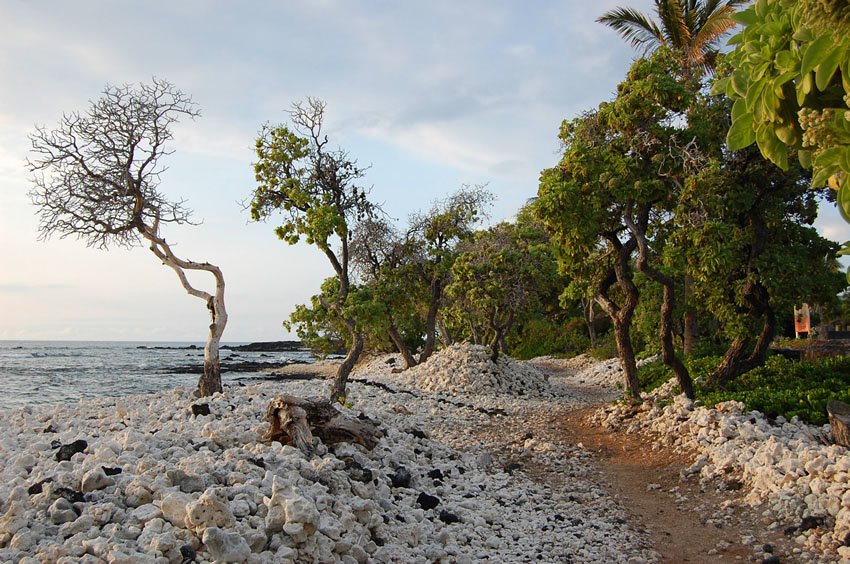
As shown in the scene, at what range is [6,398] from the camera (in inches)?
892

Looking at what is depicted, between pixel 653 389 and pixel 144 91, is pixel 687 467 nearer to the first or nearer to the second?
pixel 653 389

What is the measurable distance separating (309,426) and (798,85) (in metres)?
5.76

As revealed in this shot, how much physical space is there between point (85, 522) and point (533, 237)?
17377 mm

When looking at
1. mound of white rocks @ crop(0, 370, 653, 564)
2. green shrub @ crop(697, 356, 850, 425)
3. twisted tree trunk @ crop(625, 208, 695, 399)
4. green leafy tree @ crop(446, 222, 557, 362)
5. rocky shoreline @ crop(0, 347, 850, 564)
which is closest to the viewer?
mound of white rocks @ crop(0, 370, 653, 564)

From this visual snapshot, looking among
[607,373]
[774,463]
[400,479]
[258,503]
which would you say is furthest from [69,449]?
[607,373]

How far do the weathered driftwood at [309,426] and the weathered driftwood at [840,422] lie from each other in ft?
18.6

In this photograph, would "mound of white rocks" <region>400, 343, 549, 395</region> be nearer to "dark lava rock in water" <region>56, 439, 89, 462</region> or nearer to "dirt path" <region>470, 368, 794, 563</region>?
"dirt path" <region>470, 368, 794, 563</region>

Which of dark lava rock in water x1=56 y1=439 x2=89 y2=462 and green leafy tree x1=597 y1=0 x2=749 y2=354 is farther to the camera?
green leafy tree x1=597 y1=0 x2=749 y2=354

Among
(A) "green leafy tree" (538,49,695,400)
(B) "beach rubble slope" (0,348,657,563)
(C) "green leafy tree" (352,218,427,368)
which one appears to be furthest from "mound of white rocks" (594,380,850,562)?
(C) "green leafy tree" (352,218,427,368)

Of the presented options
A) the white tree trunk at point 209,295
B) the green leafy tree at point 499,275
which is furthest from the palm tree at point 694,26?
the white tree trunk at point 209,295

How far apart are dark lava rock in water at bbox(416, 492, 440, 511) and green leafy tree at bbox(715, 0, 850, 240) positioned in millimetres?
4807

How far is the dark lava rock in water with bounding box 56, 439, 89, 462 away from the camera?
5949 mm

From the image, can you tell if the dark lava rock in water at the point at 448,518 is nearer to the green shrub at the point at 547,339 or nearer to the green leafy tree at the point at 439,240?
the green leafy tree at the point at 439,240

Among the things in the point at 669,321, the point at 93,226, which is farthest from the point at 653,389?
the point at 93,226
